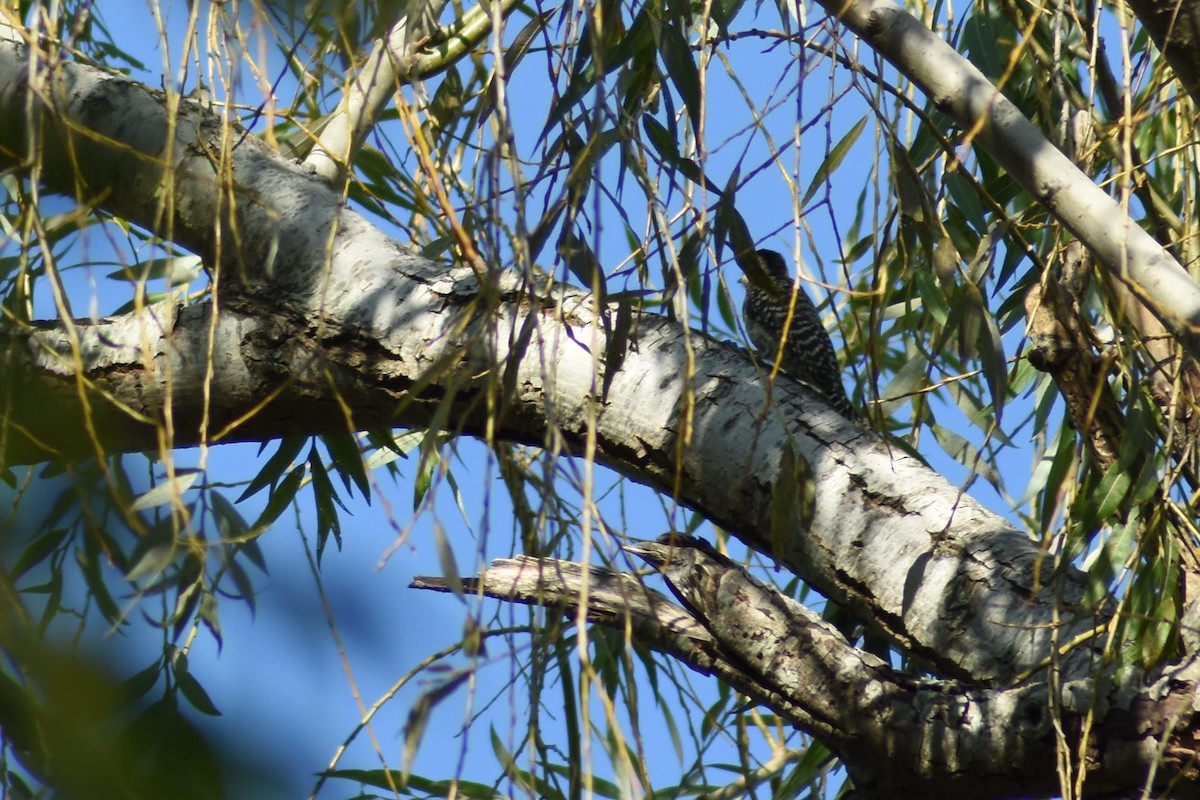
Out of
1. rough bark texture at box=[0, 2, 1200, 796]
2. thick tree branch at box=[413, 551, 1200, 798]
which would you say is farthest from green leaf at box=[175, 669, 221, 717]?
thick tree branch at box=[413, 551, 1200, 798]

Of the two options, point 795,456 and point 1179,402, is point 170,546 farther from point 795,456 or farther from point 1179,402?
point 1179,402

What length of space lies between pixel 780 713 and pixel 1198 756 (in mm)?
450

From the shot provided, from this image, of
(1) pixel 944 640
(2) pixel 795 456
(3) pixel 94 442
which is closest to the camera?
(3) pixel 94 442

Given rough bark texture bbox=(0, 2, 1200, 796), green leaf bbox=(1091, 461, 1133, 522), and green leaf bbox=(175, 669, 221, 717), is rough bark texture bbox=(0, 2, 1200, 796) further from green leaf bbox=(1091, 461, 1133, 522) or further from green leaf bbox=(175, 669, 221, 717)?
green leaf bbox=(175, 669, 221, 717)

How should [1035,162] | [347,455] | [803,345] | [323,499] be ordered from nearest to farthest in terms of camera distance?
[1035,162] → [347,455] → [323,499] → [803,345]

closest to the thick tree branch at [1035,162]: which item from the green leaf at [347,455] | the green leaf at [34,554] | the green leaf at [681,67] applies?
the green leaf at [681,67]

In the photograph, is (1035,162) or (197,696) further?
(1035,162)

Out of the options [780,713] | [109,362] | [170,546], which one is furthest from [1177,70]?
[109,362]

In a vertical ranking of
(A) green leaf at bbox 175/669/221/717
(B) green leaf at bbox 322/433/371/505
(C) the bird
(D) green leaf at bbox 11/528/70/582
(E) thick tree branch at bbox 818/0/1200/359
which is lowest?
(A) green leaf at bbox 175/669/221/717

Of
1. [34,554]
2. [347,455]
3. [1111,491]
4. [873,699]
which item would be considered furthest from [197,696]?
[347,455]

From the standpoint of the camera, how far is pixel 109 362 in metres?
1.74

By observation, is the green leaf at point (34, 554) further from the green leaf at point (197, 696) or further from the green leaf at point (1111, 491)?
the green leaf at point (1111, 491)

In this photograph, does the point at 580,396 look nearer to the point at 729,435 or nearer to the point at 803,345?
the point at 729,435

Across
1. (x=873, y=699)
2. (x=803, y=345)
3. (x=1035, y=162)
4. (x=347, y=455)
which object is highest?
(x=803, y=345)
